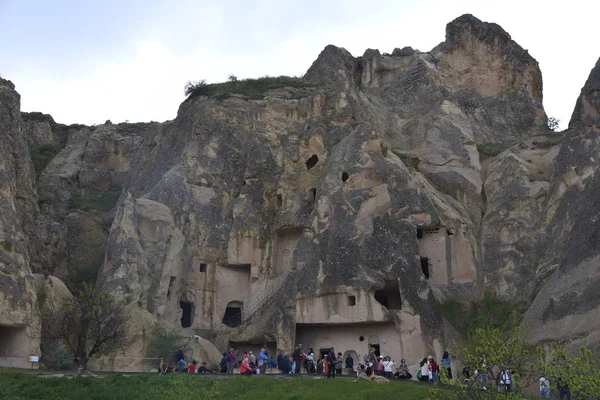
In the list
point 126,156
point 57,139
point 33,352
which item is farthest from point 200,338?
point 57,139

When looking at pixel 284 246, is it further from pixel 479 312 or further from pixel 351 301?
pixel 479 312

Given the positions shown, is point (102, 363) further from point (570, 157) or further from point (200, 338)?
point (570, 157)

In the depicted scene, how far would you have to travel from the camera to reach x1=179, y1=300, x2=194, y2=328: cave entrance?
37.0m

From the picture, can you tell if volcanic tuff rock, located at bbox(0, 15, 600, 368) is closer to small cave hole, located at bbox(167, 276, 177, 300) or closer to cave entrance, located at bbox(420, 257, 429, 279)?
cave entrance, located at bbox(420, 257, 429, 279)

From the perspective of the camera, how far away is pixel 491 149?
41062 millimetres

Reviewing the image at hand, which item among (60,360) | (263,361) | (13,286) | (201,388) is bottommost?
(201,388)

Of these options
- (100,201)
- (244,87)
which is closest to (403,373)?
(244,87)

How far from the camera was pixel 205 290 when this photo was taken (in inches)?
1475

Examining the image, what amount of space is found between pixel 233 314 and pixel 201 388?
1758 centimetres

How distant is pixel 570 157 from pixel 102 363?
23.4 meters

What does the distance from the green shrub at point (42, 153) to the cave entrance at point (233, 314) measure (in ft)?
70.0

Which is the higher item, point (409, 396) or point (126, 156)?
point (126, 156)

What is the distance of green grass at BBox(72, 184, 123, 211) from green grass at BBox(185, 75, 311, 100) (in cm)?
918

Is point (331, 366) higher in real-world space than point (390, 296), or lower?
lower
